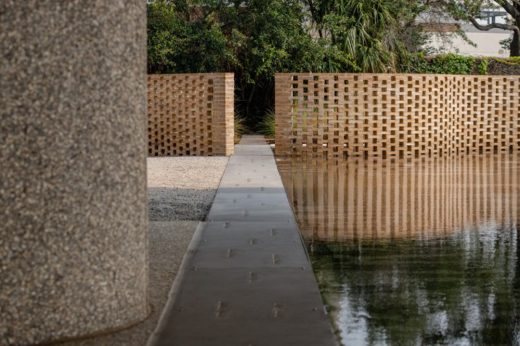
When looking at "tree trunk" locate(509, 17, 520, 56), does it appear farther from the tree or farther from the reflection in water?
the reflection in water

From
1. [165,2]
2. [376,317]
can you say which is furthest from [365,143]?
[376,317]

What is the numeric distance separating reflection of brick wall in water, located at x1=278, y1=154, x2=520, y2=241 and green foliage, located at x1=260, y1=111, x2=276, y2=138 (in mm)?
6193

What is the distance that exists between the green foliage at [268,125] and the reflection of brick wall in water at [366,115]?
4411mm

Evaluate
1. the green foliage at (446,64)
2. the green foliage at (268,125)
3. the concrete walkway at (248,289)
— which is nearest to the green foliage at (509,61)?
the green foliage at (446,64)

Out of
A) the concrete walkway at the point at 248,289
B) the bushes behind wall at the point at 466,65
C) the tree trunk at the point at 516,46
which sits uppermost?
the tree trunk at the point at 516,46

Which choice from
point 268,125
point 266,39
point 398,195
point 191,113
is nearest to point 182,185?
point 398,195

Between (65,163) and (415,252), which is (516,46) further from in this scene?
(65,163)

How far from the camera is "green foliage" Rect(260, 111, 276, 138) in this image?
74.5 ft

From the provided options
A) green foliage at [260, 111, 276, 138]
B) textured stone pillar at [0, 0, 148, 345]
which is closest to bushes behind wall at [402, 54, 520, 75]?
green foliage at [260, 111, 276, 138]

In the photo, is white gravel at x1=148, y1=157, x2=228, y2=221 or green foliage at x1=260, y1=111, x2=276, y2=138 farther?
green foliage at x1=260, y1=111, x2=276, y2=138

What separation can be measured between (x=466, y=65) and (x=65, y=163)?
25.5 m

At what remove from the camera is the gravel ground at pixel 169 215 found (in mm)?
4617

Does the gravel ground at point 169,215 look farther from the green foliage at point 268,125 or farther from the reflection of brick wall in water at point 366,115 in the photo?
the green foliage at point 268,125

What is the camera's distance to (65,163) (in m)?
4.27
